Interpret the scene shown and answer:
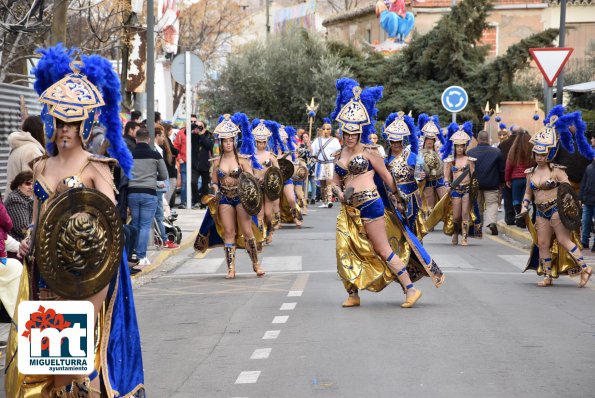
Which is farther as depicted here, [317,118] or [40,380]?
[317,118]

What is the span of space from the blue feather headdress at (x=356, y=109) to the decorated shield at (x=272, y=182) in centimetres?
695

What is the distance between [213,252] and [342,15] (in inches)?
1717

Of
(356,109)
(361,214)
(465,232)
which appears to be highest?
(356,109)

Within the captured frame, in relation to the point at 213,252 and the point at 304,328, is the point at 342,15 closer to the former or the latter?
the point at 213,252

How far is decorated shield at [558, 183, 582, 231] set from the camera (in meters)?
14.5

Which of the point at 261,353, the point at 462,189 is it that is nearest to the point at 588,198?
the point at 462,189

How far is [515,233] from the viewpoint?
917 inches

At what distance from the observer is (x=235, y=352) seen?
9969 mm

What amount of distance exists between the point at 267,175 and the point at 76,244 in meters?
13.4

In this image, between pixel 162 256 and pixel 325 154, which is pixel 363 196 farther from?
pixel 325 154

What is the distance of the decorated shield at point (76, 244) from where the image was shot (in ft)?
21.7

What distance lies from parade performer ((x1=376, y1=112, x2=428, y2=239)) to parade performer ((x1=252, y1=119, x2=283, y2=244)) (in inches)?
106

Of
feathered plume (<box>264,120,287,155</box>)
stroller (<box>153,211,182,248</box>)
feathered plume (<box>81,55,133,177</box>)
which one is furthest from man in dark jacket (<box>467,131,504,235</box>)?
feathered plume (<box>81,55,133,177</box>)

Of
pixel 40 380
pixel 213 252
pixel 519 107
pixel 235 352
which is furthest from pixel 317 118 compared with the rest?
pixel 40 380
